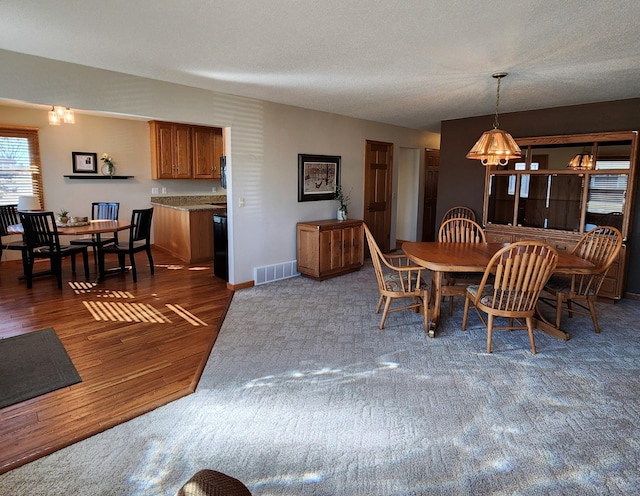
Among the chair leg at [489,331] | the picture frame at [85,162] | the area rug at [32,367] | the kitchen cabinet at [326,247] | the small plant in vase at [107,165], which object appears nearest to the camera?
the area rug at [32,367]

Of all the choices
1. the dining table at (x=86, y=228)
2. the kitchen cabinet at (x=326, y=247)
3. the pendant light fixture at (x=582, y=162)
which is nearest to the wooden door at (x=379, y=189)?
the kitchen cabinet at (x=326, y=247)

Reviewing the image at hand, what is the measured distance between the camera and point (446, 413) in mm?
2344

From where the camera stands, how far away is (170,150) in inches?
276

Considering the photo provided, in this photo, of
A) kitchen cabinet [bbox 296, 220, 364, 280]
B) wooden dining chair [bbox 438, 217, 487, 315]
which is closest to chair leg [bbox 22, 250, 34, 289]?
kitchen cabinet [bbox 296, 220, 364, 280]

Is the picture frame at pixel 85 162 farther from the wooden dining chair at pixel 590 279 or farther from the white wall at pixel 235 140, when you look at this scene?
the wooden dining chair at pixel 590 279

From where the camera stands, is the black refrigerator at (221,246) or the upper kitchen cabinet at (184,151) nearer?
the black refrigerator at (221,246)

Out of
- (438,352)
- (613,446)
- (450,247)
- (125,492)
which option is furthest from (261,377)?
(450,247)

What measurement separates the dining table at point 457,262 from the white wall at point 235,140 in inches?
77.3

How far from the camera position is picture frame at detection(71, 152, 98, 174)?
652 centimetres

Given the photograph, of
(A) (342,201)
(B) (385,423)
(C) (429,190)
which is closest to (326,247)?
(A) (342,201)

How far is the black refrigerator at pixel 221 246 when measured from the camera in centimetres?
502

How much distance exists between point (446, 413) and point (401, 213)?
246 inches

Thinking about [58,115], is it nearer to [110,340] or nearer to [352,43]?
[110,340]

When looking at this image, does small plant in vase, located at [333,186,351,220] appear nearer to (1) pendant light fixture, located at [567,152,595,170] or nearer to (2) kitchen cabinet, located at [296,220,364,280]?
(2) kitchen cabinet, located at [296,220,364,280]
